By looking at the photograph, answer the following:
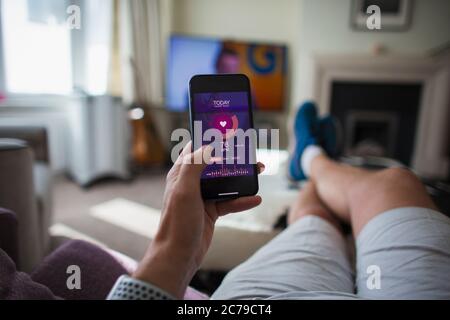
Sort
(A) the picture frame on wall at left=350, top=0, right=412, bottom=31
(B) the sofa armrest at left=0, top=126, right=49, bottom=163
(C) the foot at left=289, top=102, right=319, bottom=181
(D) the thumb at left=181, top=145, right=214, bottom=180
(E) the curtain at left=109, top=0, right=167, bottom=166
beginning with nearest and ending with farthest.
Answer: (D) the thumb at left=181, top=145, right=214, bottom=180 < (A) the picture frame on wall at left=350, top=0, right=412, bottom=31 < (B) the sofa armrest at left=0, top=126, right=49, bottom=163 < (C) the foot at left=289, top=102, right=319, bottom=181 < (E) the curtain at left=109, top=0, right=167, bottom=166

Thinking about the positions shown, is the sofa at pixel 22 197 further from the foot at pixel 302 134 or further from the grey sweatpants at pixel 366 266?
the foot at pixel 302 134

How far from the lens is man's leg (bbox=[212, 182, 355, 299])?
377 mm

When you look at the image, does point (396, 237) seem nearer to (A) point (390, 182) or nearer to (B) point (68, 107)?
(A) point (390, 182)

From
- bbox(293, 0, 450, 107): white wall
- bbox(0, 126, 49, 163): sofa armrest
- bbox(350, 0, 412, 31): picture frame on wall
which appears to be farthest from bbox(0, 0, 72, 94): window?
bbox(293, 0, 450, 107): white wall

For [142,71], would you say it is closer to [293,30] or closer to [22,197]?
[293,30]

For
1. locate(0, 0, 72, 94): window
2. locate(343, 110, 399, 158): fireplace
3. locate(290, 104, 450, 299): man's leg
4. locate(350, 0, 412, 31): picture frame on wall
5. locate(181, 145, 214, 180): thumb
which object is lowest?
locate(343, 110, 399, 158): fireplace

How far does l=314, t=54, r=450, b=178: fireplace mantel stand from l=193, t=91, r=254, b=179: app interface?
231 cm

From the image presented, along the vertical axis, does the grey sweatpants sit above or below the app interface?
below

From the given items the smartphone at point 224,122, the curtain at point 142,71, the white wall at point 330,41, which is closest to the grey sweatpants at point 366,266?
the smartphone at point 224,122

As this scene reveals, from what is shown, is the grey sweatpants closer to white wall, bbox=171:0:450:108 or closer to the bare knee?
the bare knee

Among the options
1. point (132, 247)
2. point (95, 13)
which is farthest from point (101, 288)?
point (95, 13)

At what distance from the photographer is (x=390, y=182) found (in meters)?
0.52

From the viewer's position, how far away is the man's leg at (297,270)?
0.38 metres

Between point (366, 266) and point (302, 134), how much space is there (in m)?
0.98
